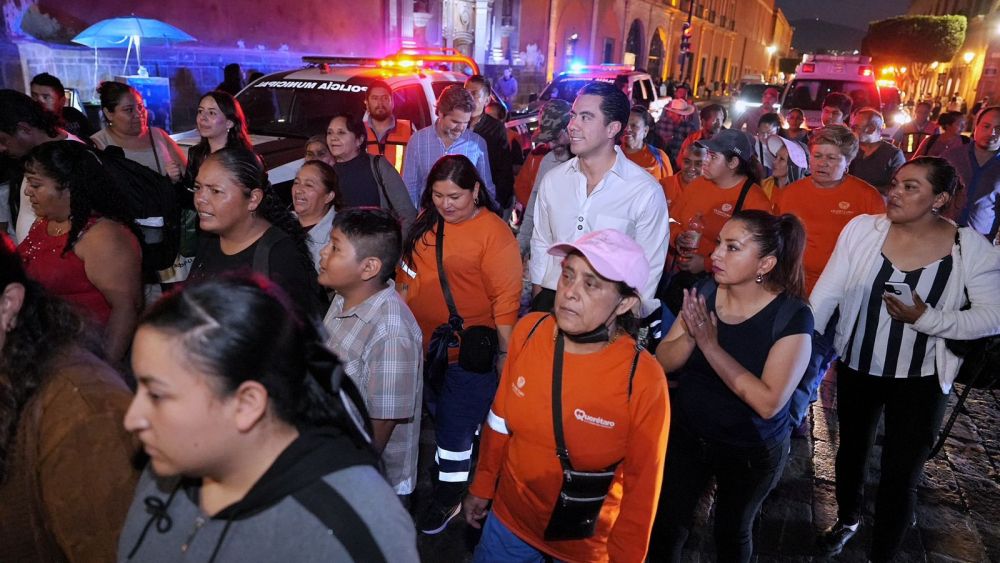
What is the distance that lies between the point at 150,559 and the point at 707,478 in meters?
2.29

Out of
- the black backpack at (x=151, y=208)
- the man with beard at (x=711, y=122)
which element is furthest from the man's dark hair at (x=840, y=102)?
the black backpack at (x=151, y=208)

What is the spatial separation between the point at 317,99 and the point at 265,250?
5.56 metres

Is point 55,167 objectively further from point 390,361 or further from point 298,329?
point 298,329

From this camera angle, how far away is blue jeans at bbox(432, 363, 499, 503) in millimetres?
3590

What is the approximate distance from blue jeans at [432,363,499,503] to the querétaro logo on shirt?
1.34m

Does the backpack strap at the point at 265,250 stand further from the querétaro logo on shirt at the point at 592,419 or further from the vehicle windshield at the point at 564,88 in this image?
the vehicle windshield at the point at 564,88

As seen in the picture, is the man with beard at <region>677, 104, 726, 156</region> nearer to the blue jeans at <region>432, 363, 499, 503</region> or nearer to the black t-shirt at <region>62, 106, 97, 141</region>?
the blue jeans at <region>432, 363, 499, 503</region>

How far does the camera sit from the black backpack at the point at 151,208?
4.00 m

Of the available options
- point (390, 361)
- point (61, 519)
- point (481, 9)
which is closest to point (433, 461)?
point (390, 361)

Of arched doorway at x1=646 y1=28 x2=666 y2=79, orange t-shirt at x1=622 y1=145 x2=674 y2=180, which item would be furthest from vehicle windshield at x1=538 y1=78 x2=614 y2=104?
arched doorway at x1=646 y1=28 x2=666 y2=79

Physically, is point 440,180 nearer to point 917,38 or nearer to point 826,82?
point 826,82

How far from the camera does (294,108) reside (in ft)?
26.8

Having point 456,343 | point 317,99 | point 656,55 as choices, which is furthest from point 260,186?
point 656,55

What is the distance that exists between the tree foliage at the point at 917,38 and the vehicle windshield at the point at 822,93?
3905 centimetres
